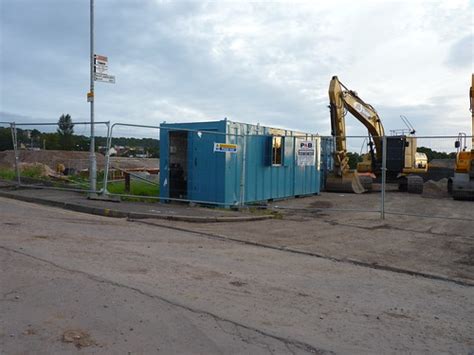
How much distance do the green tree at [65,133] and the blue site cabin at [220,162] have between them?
3.09m

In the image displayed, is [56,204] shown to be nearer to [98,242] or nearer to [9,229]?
[9,229]

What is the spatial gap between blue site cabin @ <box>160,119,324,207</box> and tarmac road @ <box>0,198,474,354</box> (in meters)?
5.83

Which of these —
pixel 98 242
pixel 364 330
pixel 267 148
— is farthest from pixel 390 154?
pixel 364 330

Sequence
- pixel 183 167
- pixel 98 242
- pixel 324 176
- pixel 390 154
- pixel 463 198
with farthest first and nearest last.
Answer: pixel 390 154 → pixel 324 176 → pixel 463 198 → pixel 183 167 → pixel 98 242

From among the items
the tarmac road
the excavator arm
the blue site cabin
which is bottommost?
the tarmac road

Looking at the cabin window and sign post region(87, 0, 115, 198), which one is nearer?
sign post region(87, 0, 115, 198)

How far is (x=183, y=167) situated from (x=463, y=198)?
12.6 m

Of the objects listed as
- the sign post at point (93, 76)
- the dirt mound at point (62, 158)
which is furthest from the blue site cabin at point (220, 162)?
the dirt mound at point (62, 158)

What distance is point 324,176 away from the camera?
23.9 m

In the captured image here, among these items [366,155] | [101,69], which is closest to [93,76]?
[101,69]

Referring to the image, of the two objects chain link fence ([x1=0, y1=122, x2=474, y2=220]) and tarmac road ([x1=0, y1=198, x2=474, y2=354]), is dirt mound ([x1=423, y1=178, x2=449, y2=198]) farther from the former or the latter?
tarmac road ([x1=0, y1=198, x2=474, y2=354])

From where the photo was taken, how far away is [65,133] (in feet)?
54.4

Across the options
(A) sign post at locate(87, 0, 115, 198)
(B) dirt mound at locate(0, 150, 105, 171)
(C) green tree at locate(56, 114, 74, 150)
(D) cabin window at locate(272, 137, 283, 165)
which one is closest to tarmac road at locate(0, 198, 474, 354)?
(A) sign post at locate(87, 0, 115, 198)

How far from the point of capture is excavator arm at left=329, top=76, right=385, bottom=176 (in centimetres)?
2202
